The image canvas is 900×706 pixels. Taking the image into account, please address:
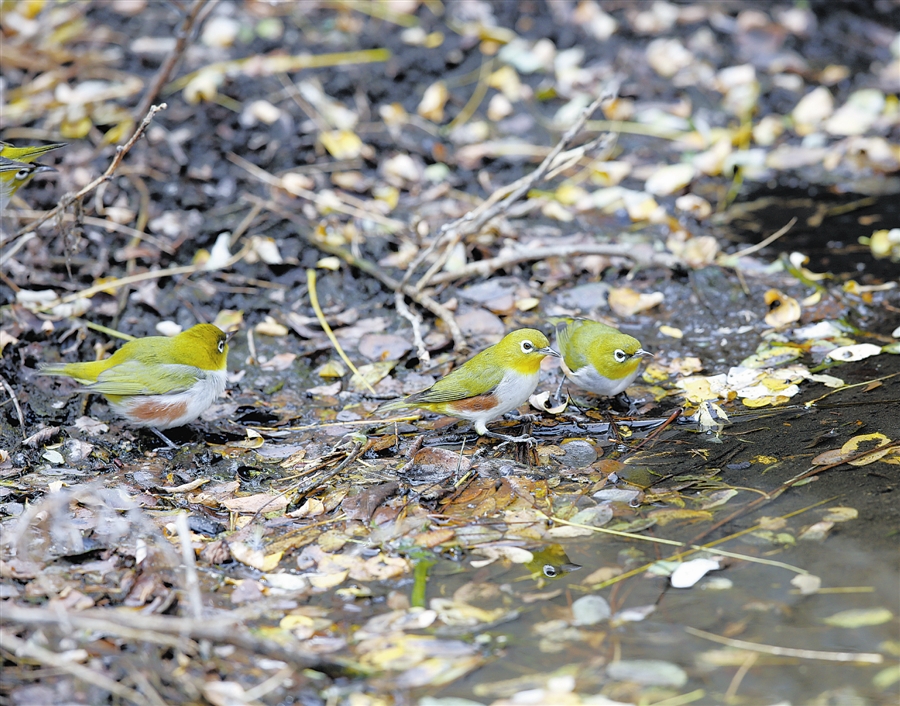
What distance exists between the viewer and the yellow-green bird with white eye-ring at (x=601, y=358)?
482cm

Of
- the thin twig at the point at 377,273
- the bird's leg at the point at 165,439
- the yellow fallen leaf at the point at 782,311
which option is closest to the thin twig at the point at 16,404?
the bird's leg at the point at 165,439

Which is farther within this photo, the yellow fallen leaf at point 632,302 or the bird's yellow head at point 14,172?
the yellow fallen leaf at point 632,302

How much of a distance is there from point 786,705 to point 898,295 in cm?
382

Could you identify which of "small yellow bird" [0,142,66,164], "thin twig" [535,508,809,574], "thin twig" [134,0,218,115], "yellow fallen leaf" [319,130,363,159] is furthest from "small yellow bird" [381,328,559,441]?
"yellow fallen leaf" [319,130,363,159]

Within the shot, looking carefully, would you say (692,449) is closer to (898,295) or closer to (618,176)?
(898,295)

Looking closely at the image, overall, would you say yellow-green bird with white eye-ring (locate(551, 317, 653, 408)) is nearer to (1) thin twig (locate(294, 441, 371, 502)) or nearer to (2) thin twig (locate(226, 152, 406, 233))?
(1) thin twig (locate(294, 441, 371, 502))

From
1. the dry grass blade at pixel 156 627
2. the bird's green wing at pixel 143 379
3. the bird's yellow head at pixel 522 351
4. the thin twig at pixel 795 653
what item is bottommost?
the thin twig at pixel 795 653

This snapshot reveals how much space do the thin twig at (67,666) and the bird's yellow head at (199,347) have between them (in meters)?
2.04

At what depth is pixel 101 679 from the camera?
288 cm

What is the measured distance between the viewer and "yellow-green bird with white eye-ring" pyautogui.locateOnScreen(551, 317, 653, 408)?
4.82m

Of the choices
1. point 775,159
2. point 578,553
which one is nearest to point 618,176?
point 775,159

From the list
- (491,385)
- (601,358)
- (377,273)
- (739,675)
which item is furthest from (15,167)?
(739,675)

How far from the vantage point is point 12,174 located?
5387 millimetres

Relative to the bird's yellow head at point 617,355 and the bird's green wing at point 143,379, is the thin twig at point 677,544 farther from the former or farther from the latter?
the bird's green wing at point 143,379
